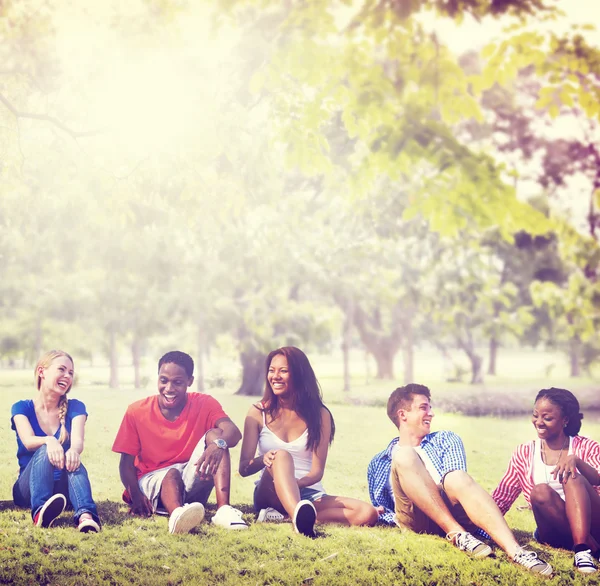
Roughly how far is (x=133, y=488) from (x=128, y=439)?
33cm

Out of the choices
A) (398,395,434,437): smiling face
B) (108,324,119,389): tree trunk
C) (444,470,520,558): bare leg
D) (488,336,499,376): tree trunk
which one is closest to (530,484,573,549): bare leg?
(444,470,520,558): bare leg

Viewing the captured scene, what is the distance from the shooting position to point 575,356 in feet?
26.1

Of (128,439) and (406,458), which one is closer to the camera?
(406,458)

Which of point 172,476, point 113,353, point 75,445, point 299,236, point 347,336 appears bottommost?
point 172,476

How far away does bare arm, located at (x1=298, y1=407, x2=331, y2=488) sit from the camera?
4664mm

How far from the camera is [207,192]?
6488 millimetres

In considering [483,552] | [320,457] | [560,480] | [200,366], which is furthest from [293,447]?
[200,366]

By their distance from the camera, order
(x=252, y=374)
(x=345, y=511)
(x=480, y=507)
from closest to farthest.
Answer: (x=480, y=507), (x=345, y=511), (x=252, y=374)

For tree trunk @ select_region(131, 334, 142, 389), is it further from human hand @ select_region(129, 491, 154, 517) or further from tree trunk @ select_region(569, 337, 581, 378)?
tree trunk @ select_region(569, 337, 581, 378)

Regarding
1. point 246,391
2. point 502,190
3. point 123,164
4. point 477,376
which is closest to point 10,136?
point 123,164

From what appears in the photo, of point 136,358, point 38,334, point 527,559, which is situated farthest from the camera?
point 136,358

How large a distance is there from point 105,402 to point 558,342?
4.77 meters

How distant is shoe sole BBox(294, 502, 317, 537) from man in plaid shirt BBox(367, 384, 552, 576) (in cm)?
54

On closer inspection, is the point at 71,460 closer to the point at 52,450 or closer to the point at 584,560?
the point at 52,450
